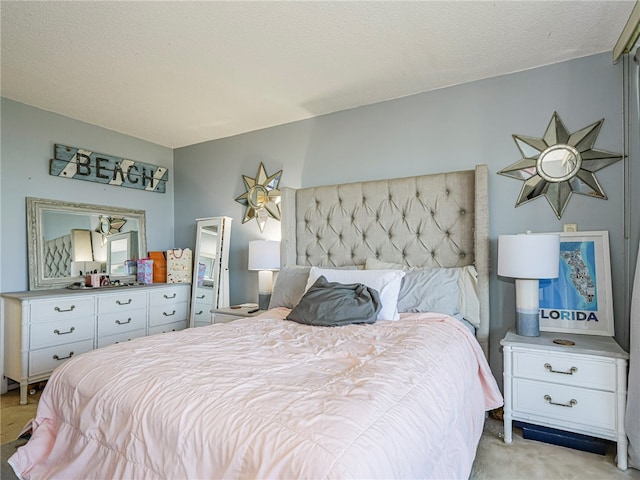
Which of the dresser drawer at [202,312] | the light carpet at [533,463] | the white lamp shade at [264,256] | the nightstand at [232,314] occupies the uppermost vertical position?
the white lamp shade at [264,256]

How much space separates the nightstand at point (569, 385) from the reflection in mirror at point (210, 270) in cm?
263

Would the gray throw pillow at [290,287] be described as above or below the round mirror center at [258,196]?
below

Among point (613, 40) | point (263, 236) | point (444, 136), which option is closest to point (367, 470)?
point (444, 136)

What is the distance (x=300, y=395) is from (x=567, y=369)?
1.63 meters

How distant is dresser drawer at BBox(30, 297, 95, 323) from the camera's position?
2740mm

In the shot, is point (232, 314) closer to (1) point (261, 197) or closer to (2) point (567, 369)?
(1) point (261, 197)

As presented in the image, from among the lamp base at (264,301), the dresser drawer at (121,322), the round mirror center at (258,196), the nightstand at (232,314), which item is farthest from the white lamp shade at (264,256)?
the dresser drawer at (121,322)

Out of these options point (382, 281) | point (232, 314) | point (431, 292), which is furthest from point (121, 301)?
point (431, 292)

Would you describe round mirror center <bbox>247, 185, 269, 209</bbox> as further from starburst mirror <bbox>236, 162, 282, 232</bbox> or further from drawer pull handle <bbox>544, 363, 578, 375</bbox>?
drawer pull handle <bbox>544, 363, 578, 375</bbox>

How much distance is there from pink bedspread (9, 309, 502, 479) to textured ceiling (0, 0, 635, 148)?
1641 mm

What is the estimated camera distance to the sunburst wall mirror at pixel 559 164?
2260 mm

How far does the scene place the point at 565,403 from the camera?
6.39 ft

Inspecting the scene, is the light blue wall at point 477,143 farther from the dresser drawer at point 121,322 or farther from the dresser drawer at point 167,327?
the dresser drawer at point 121,322

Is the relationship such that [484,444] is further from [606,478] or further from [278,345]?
[278,345]
